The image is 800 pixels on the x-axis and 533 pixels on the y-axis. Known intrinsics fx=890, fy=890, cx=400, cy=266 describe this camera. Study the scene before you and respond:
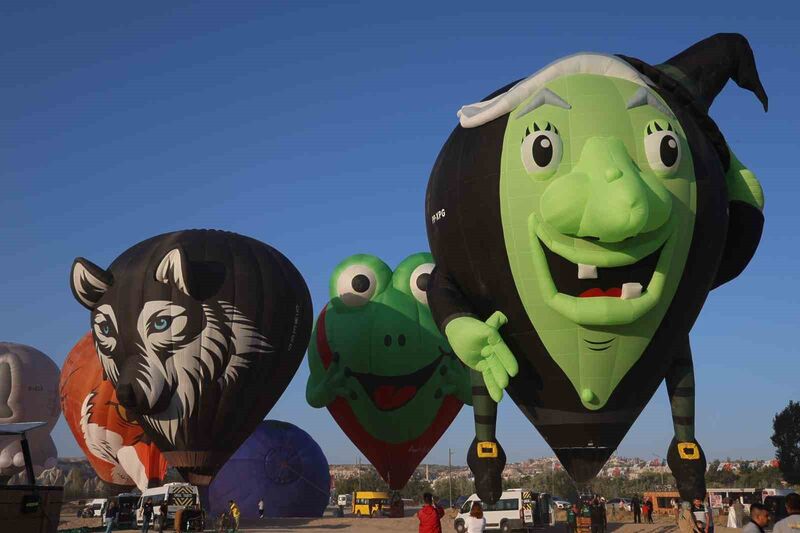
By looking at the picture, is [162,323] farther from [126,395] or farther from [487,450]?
[487,450]

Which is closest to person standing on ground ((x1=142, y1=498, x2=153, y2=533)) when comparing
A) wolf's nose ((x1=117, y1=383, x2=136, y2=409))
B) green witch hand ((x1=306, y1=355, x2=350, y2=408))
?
wolf's nose ((x1=117, y1=383, x2=136, y2=409))

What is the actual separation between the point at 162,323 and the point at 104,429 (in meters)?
7.56

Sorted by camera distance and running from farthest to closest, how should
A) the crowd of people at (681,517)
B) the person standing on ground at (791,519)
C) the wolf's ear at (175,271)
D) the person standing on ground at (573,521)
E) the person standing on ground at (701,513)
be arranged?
the wolf's ear at (175,271) < the person standing on ground at (573,521) < the person standing on ground at (701,513) < the crowd of people at (681,517) < the person standing on ground at (791,519)

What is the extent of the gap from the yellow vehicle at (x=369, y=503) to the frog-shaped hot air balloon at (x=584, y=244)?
687 inches

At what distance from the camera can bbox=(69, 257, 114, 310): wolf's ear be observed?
864 inches

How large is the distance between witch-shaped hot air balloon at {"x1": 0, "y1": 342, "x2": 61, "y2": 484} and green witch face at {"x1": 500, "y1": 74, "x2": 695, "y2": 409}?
26656mm

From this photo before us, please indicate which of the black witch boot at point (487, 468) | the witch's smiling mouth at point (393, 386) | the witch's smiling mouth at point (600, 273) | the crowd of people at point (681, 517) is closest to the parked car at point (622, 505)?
the crowd of people at point (681, 517)

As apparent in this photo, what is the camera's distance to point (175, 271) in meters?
20.9

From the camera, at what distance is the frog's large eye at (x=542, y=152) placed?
14.5m

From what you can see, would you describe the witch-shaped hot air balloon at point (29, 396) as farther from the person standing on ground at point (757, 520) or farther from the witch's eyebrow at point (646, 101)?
the person standing on ground at point (757, 520)

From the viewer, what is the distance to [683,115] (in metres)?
15.6

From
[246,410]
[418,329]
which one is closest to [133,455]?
[246,410]

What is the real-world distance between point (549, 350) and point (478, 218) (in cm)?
253

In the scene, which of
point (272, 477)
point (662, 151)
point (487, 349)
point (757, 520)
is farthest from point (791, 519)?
point (272, 477)
